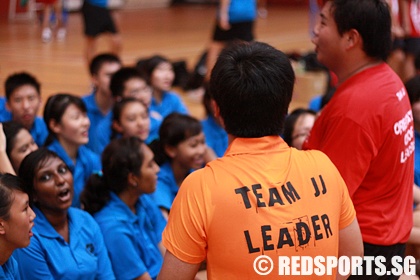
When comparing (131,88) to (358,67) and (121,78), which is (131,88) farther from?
(358,67)

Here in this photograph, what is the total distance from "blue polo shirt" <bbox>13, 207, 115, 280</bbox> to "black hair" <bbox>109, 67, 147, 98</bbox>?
2.09 m

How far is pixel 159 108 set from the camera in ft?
18.3

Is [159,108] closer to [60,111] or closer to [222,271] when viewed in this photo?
[60,111]

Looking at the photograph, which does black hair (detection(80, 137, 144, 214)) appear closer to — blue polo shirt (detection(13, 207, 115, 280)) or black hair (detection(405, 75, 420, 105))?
blue polo shirt (detection(13, 207, 115, 280))

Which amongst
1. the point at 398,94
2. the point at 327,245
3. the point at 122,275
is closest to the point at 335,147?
the point at 398,94

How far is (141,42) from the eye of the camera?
11.2 metres

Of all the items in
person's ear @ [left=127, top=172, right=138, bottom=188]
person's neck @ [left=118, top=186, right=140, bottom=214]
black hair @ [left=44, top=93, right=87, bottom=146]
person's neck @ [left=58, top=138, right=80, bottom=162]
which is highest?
black hair @ [left=44, top=93, right=87, bottom=146]

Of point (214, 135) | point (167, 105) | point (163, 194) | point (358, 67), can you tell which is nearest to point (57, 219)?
point (163, 194)

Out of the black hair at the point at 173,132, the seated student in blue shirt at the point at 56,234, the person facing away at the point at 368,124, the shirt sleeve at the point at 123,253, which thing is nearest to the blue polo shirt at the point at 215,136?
the black hair at the point at 173,132

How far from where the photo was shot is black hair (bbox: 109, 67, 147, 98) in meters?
4.95

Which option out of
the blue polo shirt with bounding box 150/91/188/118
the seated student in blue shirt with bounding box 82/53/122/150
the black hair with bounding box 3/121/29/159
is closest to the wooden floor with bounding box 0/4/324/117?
the blue polo shirt with bounding box 150/91/188/118

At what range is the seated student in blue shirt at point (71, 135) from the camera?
13.0ft

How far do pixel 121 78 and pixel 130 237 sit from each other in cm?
212

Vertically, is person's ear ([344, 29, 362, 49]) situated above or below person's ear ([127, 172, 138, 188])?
above
